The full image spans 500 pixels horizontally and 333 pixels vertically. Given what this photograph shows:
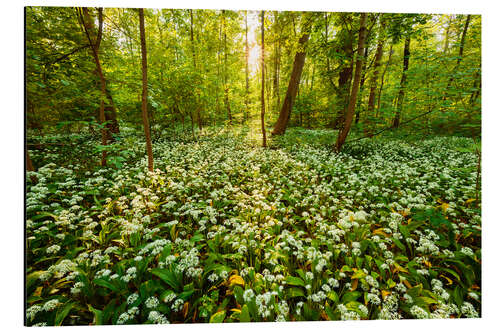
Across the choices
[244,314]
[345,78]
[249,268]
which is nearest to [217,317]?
[244,314]

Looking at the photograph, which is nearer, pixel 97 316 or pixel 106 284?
pixel 97 316

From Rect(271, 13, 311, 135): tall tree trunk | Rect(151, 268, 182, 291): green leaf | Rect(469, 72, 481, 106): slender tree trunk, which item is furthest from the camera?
Rect(271, 13, 311, 135): tall tree trunk

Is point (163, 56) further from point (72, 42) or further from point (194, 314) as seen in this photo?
point (194, 314)

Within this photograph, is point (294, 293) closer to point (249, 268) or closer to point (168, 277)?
point (249, 268)

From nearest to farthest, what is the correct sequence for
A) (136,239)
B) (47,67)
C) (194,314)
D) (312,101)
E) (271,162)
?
1. (194,314)
2. (136,239)
3. (47,67)
4. (271,162)
5. (312,101)

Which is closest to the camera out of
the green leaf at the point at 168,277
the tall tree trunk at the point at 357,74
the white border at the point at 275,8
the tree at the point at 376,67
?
the white border at the point at 275,8

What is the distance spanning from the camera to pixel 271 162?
527cm

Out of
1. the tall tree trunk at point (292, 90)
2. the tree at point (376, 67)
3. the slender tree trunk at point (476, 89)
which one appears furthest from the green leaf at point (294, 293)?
the tall tree trunk at point (292, 90)

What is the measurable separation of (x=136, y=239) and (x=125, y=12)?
4084 millimetres

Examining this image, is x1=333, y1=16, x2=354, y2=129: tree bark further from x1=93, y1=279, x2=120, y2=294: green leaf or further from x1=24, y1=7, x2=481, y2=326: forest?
x1=93, y1=279, x2=120, y2=294: green leaf

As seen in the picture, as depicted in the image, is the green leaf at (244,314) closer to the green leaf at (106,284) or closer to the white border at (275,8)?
the white border at (275,8)

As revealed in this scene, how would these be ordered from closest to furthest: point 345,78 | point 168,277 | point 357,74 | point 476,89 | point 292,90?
point 168,277 → point 476,89 → point 357,74 → point 292,90 → point 345,78

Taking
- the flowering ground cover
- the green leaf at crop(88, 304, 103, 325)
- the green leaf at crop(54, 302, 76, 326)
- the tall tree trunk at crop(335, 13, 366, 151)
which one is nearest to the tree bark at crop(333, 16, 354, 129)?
the tall tree trunk at crop(335, 13, 366, 151)
